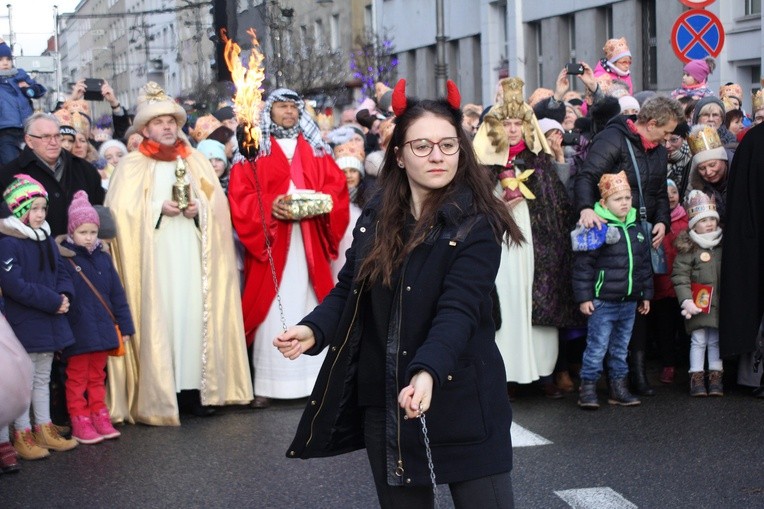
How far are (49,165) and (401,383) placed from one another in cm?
509

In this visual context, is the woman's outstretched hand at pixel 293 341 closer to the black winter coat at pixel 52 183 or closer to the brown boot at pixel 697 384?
the black winter coat at pixel 52 183

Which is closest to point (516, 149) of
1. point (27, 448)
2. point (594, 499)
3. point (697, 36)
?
point (594, 499)

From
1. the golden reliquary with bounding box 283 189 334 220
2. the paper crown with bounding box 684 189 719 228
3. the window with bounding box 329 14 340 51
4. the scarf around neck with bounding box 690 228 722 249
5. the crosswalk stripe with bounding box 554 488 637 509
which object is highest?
the window with bounding box 329 14 340 51

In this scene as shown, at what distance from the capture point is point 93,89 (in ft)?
41.4

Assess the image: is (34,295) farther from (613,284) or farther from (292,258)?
(613,284)

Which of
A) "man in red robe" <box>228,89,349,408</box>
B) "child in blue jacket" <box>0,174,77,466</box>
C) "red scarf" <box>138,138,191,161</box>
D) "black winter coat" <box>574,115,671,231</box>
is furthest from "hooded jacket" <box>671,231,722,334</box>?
"child in blue jacket" <box>0,174,77,466</box>

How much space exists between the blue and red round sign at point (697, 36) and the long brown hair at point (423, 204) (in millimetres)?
9152

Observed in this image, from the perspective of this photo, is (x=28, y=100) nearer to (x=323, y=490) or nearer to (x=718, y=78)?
(x=323, y=490)

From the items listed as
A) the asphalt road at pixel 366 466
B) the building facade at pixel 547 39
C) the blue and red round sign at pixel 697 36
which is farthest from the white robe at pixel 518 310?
the building facade at pixel 547 39

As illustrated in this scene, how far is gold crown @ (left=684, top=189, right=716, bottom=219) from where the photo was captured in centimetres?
884

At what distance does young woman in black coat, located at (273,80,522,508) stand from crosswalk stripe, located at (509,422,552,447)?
127 inches

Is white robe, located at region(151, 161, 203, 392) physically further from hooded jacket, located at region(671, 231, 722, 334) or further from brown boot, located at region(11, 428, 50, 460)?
hooded jacket, located at region(671, 231, 722, 334)

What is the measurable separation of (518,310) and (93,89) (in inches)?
226

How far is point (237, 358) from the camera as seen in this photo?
8898 millimetres
